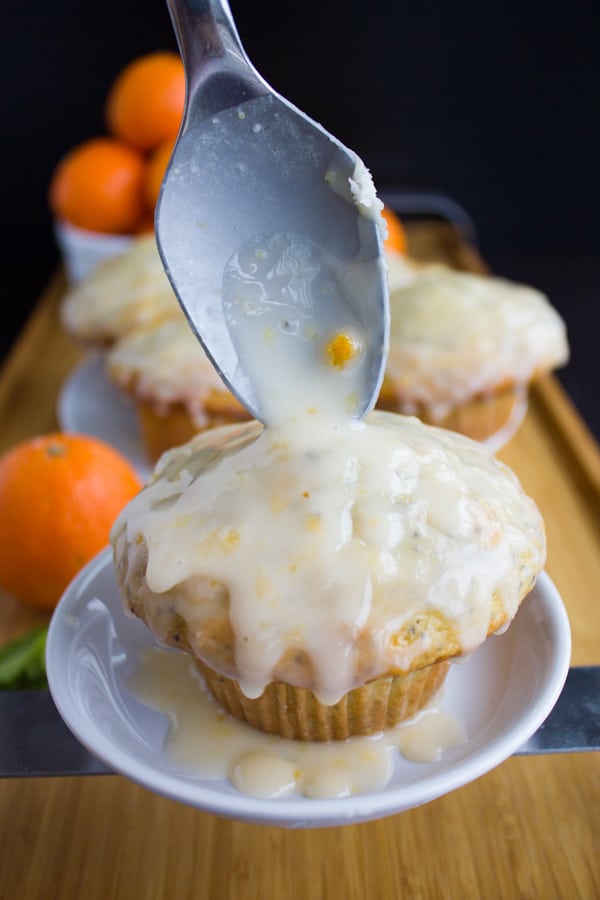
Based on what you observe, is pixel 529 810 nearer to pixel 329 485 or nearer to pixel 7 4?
pixel 329 485

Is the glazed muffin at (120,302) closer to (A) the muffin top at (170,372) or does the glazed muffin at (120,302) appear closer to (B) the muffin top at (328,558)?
(A) the muffin top at (170,372)

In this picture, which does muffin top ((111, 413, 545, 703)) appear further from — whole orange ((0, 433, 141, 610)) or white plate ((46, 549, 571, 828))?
whole orange ((0, 433, 141, 610))

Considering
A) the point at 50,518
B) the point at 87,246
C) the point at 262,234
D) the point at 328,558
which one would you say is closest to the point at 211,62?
the point at 262,234

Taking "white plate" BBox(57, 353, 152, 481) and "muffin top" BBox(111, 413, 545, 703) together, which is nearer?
"muffin top" BBox(111, 413, 545, 703)

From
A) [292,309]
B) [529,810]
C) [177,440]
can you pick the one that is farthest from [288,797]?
[177,440]

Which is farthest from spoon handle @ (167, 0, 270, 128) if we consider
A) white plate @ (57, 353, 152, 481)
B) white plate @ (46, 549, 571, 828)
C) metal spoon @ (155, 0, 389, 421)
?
white plate @ (57, 353, 152, 481)
